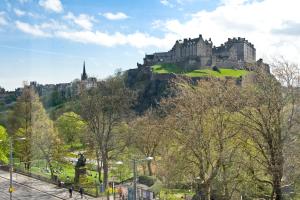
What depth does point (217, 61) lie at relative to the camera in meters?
139

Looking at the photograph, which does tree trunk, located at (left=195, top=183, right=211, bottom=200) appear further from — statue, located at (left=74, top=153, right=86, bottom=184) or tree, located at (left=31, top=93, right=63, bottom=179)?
tree, located at (left=31, top=93, right=63, bottom=179)

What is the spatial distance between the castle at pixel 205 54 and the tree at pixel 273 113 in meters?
113

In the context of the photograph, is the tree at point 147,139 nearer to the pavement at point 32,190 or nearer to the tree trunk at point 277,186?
the pavement at point 32,190

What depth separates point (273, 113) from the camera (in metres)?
20.5

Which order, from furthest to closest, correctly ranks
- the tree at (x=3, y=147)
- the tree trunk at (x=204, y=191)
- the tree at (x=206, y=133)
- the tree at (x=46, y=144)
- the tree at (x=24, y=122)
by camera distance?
the tree at (x=3, y=147), the tree at (x=24, y=122), the tree at (x=46, y=144), the tree trunk at (x=204, y=191), the tree at (x=206, y=133)

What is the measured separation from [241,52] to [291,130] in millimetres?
140244

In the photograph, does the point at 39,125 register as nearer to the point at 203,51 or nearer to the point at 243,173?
the point at 243,173

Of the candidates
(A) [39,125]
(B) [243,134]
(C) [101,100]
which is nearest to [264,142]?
(B) [243,134]

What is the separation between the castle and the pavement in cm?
9761

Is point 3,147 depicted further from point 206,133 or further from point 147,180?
point 206,133

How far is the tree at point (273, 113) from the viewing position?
2023 cm

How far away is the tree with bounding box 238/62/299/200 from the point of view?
20.2 metres

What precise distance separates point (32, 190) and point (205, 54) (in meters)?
117

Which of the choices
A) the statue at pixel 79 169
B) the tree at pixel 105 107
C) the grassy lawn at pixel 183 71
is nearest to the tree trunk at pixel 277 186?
the tree at pixel 105 107
